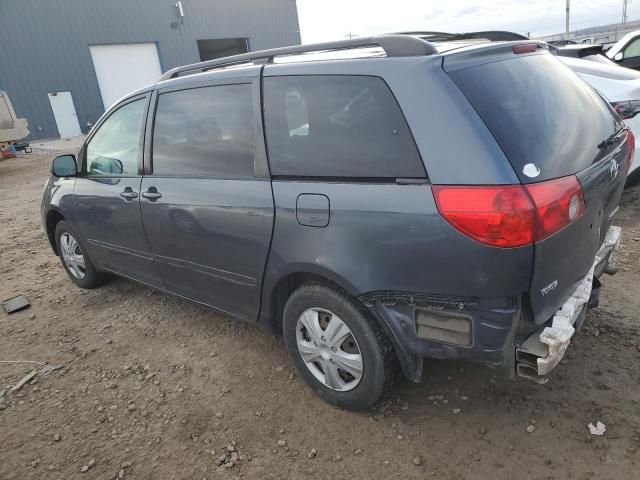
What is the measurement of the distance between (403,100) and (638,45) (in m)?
10.2

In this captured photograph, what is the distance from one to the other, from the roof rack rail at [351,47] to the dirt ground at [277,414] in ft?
5.76

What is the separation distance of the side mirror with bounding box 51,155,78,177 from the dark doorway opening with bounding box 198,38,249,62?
2668 centimetres

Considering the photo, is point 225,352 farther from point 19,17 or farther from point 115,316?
point 19,17

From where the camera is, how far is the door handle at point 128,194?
3.25m

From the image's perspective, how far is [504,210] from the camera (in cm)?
178

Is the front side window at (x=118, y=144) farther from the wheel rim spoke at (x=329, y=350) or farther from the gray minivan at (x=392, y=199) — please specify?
the wheel rim spoke at (x=329, y=350)

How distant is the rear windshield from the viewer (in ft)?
6.14

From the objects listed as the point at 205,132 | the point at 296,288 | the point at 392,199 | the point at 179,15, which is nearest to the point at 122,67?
the point at 179,15

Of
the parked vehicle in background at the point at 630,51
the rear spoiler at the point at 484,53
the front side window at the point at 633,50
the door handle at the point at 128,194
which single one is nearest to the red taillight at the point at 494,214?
the rear spoiler at the point at 484,53

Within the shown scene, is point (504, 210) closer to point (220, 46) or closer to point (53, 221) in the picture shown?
point (53, 221)

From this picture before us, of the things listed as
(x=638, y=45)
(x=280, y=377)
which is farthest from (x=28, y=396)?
(x=638, y=45)

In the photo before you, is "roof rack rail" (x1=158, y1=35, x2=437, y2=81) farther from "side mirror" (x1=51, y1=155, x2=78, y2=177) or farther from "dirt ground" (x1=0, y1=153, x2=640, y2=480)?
"dirt ground" (x1=0, y1=153, x2=640, y2=480)

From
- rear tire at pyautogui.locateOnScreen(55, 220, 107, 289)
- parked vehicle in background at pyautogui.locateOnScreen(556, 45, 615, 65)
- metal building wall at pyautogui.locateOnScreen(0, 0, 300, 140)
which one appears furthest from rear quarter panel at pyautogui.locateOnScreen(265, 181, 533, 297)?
metal building wall at pyautogui.locateOnScreen(0, 0, 300, 140)

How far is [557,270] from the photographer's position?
197 centimetres
